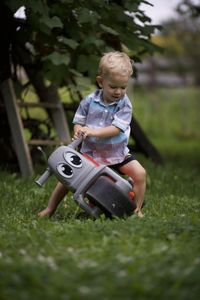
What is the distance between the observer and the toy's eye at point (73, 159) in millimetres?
5430

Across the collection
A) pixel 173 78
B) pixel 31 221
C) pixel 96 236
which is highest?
pixel 96 236

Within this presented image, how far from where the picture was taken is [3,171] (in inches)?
340

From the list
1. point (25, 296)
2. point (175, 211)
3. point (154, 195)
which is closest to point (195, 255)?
point (25, 296)

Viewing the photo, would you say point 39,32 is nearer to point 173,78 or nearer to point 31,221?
point 31,221

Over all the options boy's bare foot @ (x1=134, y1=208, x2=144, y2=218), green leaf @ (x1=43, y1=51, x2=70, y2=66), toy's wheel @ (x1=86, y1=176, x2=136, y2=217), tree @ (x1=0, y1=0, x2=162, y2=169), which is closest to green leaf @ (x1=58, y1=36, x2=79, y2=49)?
tree @ (x1=0, y1=0, x2=162, y2=169)

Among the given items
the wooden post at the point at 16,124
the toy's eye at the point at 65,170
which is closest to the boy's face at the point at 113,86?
the toy's eye at the point at 65,170

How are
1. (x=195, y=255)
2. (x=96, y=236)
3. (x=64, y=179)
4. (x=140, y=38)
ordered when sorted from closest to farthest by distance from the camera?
1. (x=195, y=255)
2. (x=96, y=236)
3. (x=64, y=179)
4. (x=140, y=38)

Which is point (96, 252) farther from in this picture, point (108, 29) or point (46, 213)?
point (108, 29)

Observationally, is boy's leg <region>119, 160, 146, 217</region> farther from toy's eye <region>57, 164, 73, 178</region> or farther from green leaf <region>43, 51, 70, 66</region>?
green leaf <region>43, 51, 70, 66</region>

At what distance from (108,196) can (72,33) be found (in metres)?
2.94

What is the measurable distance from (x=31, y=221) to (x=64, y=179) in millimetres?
381

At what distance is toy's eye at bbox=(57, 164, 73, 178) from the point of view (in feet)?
17.9

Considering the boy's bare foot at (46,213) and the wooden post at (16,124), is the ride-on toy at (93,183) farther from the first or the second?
the wooden post at (16,124)

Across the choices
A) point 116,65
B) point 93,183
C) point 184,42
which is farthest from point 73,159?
point 184,42
